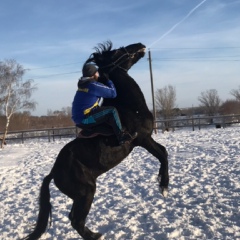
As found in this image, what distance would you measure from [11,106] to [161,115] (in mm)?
27413

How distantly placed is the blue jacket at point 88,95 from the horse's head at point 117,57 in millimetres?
300

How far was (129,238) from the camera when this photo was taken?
4.82 metres

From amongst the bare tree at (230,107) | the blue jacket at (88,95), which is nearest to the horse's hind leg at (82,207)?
the blue jacket at (88,95)

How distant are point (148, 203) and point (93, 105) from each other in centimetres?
299

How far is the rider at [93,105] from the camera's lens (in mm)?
4133

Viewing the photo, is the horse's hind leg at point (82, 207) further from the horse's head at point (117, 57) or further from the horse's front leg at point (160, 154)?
the horse's head at point (117, 57)

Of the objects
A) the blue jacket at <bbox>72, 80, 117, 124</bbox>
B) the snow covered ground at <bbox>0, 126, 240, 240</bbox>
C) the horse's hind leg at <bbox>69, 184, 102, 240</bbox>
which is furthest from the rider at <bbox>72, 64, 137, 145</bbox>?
the snow covered ground at <bbox>0, 126, 240, 240</bbox>

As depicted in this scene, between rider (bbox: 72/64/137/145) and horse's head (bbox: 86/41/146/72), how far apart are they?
0.21 metres

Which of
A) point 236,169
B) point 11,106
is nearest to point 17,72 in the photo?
point 11,106

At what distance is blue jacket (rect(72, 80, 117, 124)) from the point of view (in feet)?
13.6

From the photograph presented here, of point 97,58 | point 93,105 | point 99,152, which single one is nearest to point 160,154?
point 99,152

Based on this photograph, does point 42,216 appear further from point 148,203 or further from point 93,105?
point 148,203

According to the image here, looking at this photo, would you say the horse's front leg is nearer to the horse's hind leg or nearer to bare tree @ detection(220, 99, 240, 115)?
the horse's hind leg

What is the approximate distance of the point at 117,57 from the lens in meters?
4.52
